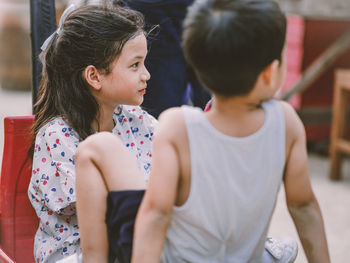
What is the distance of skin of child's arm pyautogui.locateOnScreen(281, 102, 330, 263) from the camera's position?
0.91 metres

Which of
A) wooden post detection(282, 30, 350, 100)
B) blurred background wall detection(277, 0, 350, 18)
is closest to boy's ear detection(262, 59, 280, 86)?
wooden post detection(282, 30, 350, 100)

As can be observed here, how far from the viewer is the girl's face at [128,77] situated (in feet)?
4.21

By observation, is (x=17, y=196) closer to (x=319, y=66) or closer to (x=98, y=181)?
(x=98, y=181)

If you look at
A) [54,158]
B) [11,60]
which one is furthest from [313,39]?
[11,60]

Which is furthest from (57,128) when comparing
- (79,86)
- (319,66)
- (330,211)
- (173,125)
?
(319,66)

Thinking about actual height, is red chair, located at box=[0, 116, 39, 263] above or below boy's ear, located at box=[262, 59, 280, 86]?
below

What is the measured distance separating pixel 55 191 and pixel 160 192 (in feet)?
1.31

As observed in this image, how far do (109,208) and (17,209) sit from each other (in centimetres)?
43

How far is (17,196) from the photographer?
1317 millimetres

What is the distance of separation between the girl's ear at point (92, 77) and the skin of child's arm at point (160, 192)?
0.45 meters

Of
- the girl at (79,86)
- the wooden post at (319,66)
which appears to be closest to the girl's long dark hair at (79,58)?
the girl at (79,86)

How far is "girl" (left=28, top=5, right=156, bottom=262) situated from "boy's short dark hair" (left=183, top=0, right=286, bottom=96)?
1.50 feet

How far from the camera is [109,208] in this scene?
988mm

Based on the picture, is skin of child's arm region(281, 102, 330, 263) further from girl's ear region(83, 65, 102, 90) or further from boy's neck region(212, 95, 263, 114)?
girl's ear region(83, 65, 102, 90)
